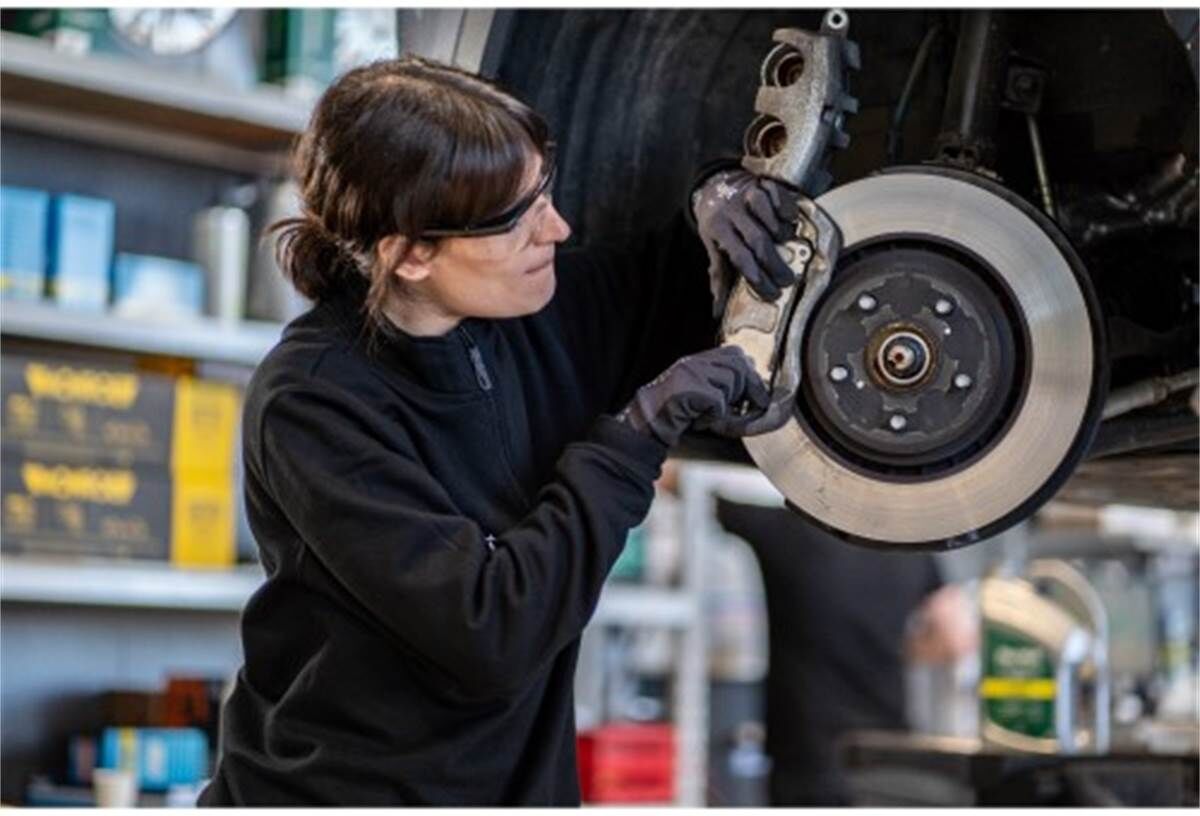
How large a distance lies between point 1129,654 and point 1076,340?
2.56 meters

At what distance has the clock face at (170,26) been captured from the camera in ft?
10.8

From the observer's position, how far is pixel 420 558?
57.1 inches

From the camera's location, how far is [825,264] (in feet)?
5.18

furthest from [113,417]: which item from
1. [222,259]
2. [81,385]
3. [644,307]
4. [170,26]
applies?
[644,307]

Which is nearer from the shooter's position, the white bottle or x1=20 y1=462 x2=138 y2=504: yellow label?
x1=20 y1=462 x2=138 y2=504: yellow label

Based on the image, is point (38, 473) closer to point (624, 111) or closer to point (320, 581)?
point (624, 111)

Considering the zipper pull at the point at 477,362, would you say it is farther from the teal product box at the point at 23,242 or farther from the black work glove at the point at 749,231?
the teal product box at the point at 23,242

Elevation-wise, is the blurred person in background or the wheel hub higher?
the wheel hub

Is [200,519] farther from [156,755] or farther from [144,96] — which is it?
[144,96]

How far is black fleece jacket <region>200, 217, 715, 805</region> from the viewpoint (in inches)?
57.2

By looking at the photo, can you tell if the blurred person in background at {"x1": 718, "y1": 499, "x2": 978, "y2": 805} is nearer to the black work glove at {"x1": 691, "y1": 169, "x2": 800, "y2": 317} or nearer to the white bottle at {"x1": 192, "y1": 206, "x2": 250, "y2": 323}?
the white bottle at {"x1": 192, "y1": 206, "x2": 250, "y2": 323}

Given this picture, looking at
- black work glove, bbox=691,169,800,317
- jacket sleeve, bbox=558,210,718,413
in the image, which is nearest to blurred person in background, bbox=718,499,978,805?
jacket sleeve, bbox=558,210,718,413

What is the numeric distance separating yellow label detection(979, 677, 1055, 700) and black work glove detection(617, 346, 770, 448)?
1.96 m

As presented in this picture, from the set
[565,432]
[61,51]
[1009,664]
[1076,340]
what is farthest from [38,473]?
[1076,340]
